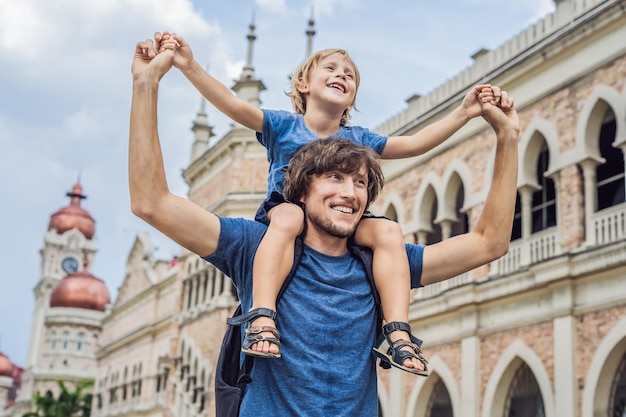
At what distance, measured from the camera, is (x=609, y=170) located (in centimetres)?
1274

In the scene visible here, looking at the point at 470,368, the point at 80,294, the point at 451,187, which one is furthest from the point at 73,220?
the point at 470,368

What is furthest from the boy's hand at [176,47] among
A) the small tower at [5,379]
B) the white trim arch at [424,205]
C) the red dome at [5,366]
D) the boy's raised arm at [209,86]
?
the red dome at [5,366]

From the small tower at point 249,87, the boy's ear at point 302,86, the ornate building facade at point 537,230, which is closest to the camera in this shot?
the boy's ear at point 302,86

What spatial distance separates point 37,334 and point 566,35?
47.6 meters

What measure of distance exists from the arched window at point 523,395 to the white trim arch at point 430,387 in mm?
1044

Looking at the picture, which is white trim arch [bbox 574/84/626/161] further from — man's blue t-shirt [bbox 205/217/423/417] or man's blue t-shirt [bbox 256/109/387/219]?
man's blue t-shirt [bbox 205/217/423/417]

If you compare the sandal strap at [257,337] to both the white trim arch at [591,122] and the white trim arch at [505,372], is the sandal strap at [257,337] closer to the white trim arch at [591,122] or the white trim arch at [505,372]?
the white trim arch at [591,122]

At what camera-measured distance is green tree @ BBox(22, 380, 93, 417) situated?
34.3 m

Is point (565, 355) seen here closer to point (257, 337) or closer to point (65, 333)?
point (257, 337)

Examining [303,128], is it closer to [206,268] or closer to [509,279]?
[509,279]

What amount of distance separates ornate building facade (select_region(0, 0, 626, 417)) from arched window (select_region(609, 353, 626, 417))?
2cm

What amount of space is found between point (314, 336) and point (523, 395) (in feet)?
37.4

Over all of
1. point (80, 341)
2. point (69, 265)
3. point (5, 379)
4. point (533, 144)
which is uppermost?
point (69, 265)

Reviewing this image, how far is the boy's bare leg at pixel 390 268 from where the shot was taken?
250cm
